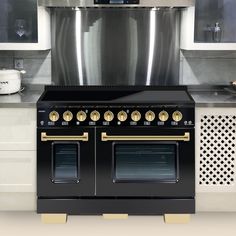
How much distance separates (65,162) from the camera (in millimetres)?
4070

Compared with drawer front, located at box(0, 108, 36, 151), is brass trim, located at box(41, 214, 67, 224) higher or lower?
lower

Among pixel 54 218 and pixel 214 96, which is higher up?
pixel 214 96

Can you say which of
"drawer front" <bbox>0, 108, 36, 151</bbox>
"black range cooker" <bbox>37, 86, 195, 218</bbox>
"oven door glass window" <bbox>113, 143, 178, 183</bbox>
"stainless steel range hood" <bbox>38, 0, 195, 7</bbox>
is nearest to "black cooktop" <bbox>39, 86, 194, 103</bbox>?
"black range cooker" <bbox>37, 86, 195, 218</bbox>

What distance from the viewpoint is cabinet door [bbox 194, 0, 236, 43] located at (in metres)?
4.33

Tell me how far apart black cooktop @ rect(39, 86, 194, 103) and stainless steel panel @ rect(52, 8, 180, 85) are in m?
0.18

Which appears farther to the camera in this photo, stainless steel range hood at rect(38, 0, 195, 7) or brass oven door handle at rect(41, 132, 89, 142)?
stainless steel range hood at rect(38, 0, 195, 7)

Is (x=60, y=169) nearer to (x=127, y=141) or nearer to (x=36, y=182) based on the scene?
(x=36, y=182)

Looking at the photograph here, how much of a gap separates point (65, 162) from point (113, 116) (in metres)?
0.45

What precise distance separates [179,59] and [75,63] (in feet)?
2.63

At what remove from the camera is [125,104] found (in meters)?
4.01

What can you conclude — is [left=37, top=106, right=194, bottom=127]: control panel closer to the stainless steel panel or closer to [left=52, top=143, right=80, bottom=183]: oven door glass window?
[left=52, top=143, right=80, bottom=183]: oven door glass window

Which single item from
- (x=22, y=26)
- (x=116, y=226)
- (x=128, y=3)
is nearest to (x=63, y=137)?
(x=116, y=226)

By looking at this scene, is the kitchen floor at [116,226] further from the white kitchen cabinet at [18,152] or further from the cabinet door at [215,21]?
the cabinet door at [215,21]

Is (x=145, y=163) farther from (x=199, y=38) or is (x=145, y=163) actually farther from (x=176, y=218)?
(x=199, y=38)
